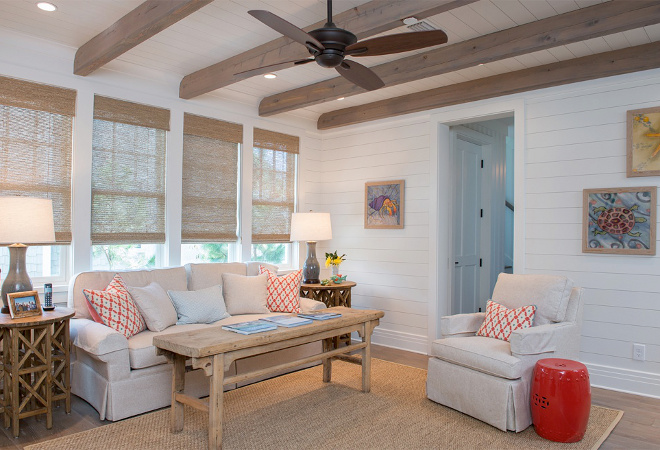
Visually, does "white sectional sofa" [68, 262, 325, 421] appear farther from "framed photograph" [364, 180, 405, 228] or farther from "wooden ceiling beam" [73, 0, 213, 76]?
"framed photograph" [364, 180, 405, 228]

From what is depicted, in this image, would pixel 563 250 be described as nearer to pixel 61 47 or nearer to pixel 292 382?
pixel 292 382

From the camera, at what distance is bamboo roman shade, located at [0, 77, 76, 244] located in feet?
11.4

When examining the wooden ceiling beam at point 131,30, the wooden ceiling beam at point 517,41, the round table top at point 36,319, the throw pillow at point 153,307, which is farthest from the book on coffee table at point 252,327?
the wooden ceiling beam at point 517,41

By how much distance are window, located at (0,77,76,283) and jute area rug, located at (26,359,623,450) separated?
1513mm

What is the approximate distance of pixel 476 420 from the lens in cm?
314

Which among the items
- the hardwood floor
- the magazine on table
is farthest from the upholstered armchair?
the magazine on table

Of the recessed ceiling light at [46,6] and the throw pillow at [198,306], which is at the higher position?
the recessed ceiling light at [46,6]

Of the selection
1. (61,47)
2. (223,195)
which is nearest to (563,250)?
(223,195)

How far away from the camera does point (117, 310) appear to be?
336 cm

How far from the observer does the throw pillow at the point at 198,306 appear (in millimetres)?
3758

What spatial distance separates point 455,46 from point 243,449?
3053 mm

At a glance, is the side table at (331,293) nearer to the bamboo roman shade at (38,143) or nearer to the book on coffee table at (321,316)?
the book on coffee table at (321,316)

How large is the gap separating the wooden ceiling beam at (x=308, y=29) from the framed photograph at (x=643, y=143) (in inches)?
83.1

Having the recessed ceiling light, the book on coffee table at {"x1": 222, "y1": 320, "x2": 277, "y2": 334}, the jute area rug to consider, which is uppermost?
the recessed ceiling light
